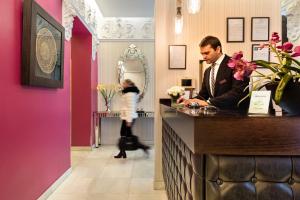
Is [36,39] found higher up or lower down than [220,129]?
higher up

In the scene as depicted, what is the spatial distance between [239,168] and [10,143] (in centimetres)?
206

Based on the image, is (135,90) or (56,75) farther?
(135,90)

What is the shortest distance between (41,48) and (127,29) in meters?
4.26

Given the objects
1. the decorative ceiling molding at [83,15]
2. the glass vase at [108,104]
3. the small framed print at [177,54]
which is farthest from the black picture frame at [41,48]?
the glass vase at [108,104]

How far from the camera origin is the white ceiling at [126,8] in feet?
19.0

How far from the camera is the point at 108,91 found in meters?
6.93

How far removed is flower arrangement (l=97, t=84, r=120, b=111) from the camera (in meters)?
6.80

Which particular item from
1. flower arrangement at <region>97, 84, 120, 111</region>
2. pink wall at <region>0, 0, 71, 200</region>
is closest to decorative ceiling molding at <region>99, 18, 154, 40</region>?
flower arrangement at <region>97, 84, 120, 111</region>

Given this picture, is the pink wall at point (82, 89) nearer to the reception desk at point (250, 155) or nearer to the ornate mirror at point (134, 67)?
the ornate mirror at point (134, 67)

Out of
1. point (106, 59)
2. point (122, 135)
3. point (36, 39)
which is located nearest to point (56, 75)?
point (36, 39)

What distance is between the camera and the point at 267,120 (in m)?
1.12

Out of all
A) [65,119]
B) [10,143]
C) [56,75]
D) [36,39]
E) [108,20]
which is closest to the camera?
[10,143]

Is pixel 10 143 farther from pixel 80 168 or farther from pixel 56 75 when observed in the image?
pixel 80 168

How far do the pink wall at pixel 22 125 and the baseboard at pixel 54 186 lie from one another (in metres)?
0.06
